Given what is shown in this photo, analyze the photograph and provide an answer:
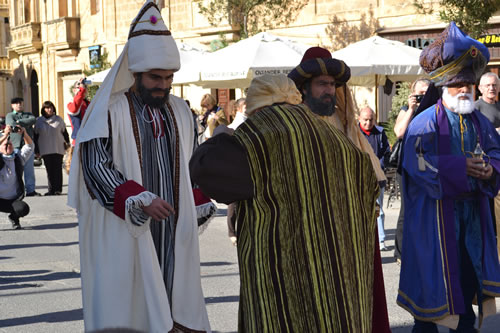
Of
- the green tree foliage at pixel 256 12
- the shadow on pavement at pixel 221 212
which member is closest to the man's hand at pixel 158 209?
the shadow on pavement at pixel 221 212

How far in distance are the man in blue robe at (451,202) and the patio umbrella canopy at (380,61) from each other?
8.92 m

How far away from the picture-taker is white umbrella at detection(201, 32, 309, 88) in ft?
49.0

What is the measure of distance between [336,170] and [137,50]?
4.76ft

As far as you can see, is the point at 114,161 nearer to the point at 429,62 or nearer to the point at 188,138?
the point at 188,138

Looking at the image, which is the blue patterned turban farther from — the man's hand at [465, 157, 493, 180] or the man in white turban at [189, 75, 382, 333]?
the man in white turban at [189, 75, 382, 333]

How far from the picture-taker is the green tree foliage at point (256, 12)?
22484 mm

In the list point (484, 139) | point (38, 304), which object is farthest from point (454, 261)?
point (38, 304)

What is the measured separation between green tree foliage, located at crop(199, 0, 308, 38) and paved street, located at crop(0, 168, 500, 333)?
34.2 ft

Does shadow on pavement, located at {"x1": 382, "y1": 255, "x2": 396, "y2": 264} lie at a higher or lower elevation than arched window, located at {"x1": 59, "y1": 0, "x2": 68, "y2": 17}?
lower

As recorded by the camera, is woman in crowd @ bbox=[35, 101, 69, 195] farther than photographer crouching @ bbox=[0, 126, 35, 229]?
Yes

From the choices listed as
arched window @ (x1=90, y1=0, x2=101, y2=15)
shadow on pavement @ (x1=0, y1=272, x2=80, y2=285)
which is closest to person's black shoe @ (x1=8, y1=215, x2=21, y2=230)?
shadow on pavement @ (x1=0, y1=272, x2=80, y2=285)

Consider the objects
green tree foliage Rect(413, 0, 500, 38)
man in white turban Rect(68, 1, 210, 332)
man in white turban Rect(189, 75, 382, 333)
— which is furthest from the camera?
green tree foliage Rect(413, 0, 500, 38)

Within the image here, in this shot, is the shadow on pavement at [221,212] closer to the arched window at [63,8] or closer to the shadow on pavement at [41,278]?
the shadow on pavement at [41,278]

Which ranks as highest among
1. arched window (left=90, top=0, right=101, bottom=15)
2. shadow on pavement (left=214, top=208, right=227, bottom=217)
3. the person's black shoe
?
arched window (left=90, top=0, right=101, bottom=15)
